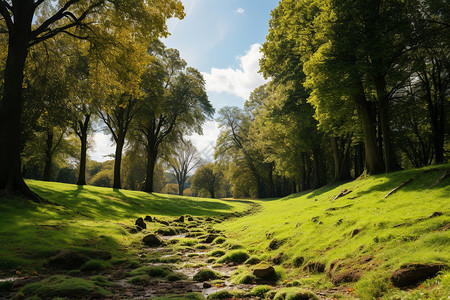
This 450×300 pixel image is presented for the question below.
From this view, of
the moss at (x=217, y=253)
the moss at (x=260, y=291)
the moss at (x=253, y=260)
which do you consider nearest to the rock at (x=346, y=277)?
the moss at (x=260, y=291)

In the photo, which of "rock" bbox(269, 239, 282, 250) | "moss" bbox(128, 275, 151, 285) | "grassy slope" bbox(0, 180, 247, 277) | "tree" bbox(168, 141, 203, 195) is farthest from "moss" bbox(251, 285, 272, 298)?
"tree" bbox(168, 141, 203, 195)

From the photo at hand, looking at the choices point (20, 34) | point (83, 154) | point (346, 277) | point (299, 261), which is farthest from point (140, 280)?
point (83, 154)

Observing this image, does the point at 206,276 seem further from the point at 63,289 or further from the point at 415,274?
the point at 415,274

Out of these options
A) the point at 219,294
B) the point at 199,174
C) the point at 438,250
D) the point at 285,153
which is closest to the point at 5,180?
the point at 219,294

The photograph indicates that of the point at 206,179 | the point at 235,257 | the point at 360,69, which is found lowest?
the point at 235,257

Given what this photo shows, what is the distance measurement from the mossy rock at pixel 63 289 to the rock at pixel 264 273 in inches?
148

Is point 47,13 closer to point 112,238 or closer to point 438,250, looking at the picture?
point 112,238

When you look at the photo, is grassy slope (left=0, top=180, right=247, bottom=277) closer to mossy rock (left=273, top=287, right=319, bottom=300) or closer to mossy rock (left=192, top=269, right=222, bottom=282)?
mossy rock (left=192, top=269, right=222, bottom=282)

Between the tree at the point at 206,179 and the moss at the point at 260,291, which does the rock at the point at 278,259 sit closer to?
the moss at the point at 260,291

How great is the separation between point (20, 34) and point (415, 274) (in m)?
19.0

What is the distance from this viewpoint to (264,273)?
7191 mm

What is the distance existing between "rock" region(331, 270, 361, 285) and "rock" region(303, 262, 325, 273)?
0.82 m

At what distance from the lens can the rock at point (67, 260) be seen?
7.72 meters

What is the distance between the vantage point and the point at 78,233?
10.9m
